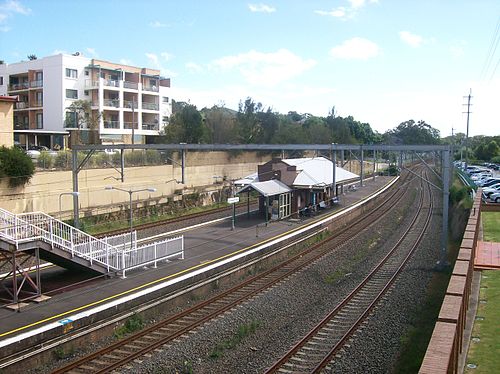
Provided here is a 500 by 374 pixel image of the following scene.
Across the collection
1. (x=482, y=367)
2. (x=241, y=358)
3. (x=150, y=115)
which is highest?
(x=150, y=115)

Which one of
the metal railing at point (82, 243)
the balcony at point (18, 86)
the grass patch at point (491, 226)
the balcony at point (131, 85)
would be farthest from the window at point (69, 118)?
the grass patch at point (491, 226)

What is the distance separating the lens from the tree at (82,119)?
5532 centimetres

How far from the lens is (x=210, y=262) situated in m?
20.0

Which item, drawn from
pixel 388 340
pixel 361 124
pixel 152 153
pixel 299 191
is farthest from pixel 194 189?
pixel 361 124

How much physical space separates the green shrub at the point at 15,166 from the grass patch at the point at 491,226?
25846 mm

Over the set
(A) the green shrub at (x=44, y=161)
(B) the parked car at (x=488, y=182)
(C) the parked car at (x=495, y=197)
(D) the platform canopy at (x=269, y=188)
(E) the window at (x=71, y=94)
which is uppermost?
(E) the window at (x=71, y=94)

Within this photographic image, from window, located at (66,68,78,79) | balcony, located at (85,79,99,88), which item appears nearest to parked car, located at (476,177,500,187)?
balcony, located at (85,79,99,88)

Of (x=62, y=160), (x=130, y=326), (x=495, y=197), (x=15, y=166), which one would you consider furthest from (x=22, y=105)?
(x=130, y=326)

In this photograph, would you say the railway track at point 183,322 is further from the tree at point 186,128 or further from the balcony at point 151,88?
the balcony at point 151,88

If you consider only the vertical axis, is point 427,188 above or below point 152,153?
below

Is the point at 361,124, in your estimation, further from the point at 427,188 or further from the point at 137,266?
the point at 137,266

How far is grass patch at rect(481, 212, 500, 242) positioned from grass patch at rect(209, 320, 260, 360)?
47.2 feet

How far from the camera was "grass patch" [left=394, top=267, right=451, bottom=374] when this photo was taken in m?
11.9

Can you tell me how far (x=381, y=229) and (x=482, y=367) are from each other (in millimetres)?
22846
